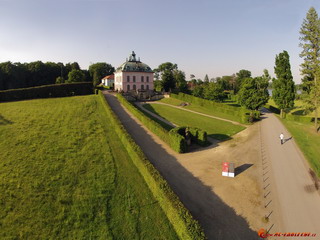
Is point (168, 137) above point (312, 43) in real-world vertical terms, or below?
below

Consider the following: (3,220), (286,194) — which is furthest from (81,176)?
(286,194)

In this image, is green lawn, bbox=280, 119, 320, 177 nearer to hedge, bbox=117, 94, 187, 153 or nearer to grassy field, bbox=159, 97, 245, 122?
grassy field, bbox=159, 97, 245, 122

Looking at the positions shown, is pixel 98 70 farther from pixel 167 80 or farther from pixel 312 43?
pixel 312 43

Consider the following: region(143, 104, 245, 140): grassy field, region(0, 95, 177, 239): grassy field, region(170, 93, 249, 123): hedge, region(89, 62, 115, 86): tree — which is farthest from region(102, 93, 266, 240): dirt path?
region(89, 62, 115, 86): tree

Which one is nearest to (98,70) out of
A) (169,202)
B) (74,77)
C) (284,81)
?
(74,77)

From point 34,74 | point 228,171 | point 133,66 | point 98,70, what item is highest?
point 98,70

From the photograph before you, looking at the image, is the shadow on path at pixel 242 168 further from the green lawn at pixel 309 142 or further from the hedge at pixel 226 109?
the hedge at pixel 226 109
